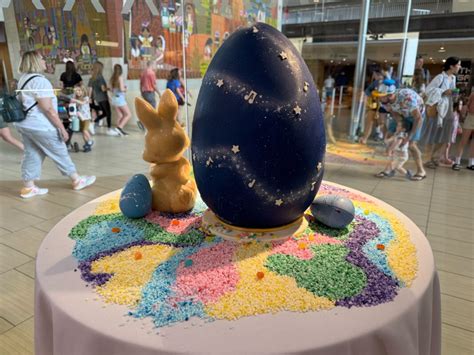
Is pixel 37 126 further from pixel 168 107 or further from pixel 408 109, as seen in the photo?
pixel 408 109

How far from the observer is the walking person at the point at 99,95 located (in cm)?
471

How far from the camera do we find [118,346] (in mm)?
836

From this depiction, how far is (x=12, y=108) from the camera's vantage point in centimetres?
324

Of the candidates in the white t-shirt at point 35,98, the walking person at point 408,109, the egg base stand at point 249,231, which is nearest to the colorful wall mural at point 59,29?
the white t-shirt at point 35,98

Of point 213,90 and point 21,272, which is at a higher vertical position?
point 213,90

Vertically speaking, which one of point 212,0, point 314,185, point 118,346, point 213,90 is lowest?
point 118,346

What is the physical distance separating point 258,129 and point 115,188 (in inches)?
126

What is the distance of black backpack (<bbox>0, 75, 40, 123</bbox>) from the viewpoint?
324cm

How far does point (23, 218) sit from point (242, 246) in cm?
267

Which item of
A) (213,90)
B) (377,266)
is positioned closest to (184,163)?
(213,90)

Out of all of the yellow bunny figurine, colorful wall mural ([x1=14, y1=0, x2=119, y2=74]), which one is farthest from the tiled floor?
colorful wall mural ([x1=14, y1=0, x2=119, y2=74])

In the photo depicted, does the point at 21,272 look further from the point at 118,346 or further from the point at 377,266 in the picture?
the point at 377,266

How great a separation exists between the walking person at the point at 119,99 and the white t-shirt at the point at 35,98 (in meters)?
1.60

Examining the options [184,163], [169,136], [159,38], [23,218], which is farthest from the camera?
[159,38]
